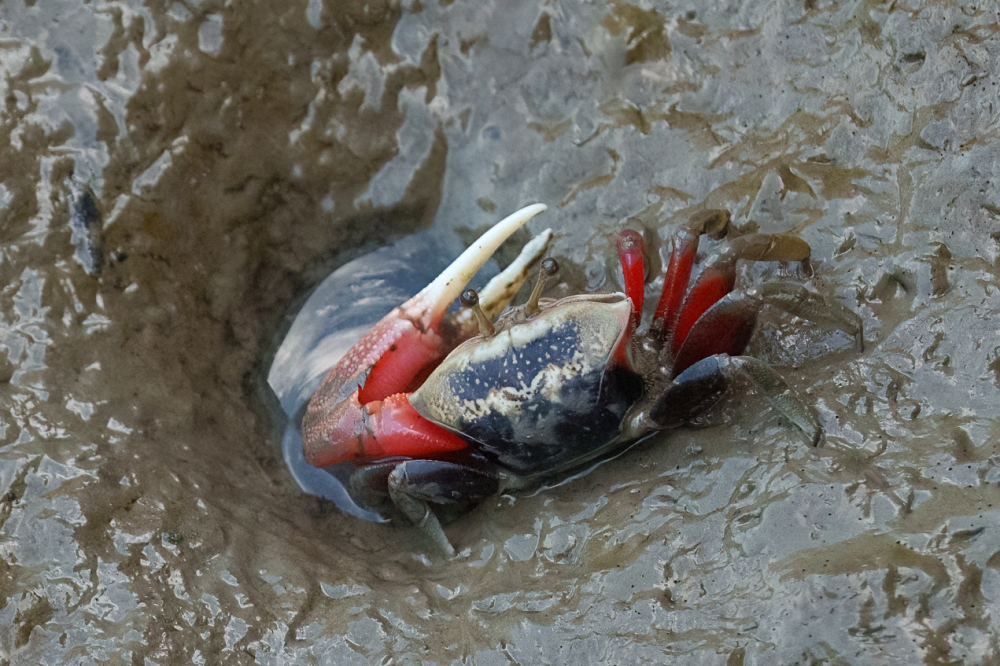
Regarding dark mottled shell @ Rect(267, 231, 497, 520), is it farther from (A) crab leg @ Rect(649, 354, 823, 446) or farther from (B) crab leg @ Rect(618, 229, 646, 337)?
(A) crab leg @ Rect(649, 354, 823, 446)

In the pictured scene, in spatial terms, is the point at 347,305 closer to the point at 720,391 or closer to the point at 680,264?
the point at 680,264

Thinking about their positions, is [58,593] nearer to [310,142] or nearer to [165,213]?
[165,213]

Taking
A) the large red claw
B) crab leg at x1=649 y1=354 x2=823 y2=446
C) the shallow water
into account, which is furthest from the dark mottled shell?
crab leg at x1=649 y1=354 x2=823 y2=446

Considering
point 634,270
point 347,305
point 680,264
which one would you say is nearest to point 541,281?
point 634,270

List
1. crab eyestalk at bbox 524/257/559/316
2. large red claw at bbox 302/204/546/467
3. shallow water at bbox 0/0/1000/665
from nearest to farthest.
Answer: shallow water at bbox 0/0/1000/665 → crab eyestalk at bbox 524/257/559/316 → large red claw at bbox 302/204/546/467

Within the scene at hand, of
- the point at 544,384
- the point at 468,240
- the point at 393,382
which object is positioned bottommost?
the point at 393,382

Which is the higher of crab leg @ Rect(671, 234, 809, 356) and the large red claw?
crab leg @ Rect(671, 234, 809, 356)

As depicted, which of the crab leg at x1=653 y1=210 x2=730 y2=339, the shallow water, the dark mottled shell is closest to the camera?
the shallow water

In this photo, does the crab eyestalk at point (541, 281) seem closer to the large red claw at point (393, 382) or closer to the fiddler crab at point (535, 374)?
the fiddler crab at point (535, 374)
